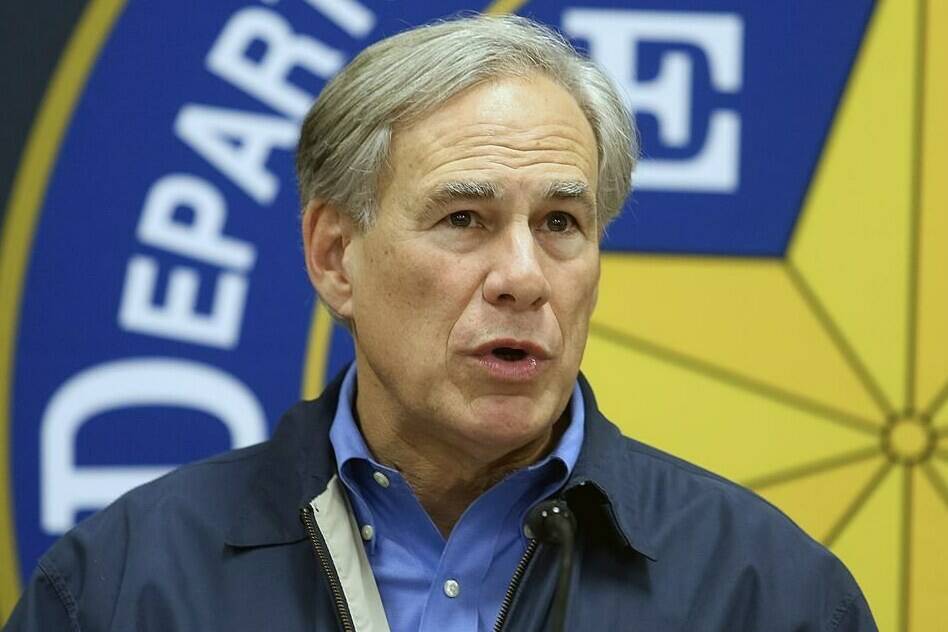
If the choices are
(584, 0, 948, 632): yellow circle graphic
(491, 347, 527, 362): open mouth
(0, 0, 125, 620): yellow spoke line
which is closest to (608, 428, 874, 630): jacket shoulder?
(491, 347, 527, 362): open mouth

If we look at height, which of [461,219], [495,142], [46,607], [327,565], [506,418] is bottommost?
[46,607]

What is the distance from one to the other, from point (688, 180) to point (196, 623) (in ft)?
4.80

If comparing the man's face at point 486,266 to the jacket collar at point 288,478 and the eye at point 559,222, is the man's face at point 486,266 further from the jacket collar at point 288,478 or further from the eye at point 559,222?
the jacket collar at point 288,478

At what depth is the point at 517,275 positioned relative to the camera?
193 cm

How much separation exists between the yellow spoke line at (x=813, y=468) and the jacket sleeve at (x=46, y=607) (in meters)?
1.45

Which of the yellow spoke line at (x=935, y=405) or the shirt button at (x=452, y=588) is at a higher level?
the yellow spoke line at (x=935, y=405)

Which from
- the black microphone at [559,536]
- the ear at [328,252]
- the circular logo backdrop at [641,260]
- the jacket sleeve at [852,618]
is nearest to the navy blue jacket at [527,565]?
the jacket sleeve at [852,618]

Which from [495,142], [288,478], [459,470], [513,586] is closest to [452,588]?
Answer: [513,586]

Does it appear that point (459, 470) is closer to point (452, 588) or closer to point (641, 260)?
point (452, 588)

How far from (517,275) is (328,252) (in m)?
0.42

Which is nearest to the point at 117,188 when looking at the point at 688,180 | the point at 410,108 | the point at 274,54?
the point at 274,54

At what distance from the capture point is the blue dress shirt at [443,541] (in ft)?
6.39

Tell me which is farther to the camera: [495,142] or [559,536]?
[495,142]

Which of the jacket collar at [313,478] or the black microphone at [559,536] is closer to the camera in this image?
the black microphone at [559,536]
